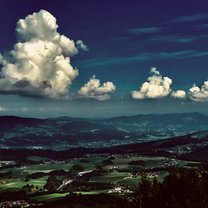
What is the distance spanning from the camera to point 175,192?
93500mm

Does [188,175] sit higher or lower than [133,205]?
higher

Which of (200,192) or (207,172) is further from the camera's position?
(207,172)

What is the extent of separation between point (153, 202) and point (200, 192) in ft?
32.7

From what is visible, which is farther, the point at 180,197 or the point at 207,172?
the point at 207,172

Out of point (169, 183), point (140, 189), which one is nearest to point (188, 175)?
point (169, 183)

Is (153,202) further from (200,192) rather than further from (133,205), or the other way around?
(200,192)

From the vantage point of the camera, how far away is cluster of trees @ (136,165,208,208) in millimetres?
90312

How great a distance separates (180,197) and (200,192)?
4394 mm

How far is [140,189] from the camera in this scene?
9375 centimetres

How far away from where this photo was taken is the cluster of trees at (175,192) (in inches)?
3556

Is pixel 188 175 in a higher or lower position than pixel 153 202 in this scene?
higher

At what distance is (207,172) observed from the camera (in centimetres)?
9844

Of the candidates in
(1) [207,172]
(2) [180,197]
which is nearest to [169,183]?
(2) [180,197]

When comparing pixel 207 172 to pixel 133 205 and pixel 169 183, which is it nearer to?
pixel 169 183
